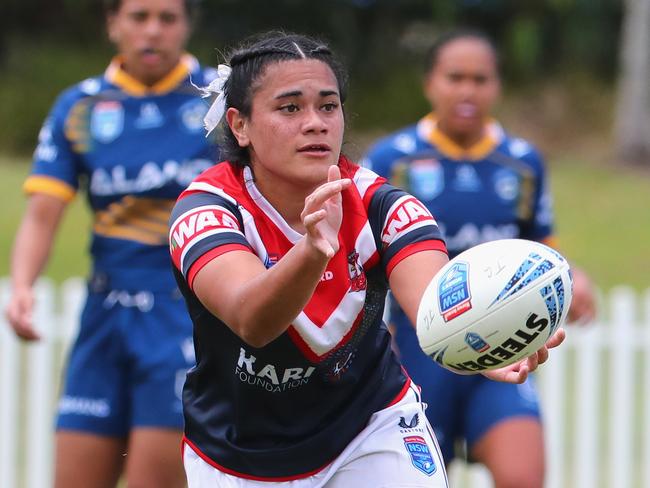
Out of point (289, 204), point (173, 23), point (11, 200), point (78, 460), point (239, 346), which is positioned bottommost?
point (78, 460)

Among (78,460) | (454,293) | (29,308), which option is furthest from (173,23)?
(454,293)

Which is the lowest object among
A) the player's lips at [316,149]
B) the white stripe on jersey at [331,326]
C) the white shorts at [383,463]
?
the white shorts at [383,463]

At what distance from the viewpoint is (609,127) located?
2041 cm

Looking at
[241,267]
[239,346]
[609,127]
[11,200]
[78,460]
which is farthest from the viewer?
[609,127]

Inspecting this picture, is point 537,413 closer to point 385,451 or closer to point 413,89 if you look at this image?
point 385,451

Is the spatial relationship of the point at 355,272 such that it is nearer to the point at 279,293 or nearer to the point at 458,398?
the point at 279,293

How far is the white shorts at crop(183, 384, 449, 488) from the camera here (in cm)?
375

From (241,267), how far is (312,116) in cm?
48

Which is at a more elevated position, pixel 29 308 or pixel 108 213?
pixel 108 213

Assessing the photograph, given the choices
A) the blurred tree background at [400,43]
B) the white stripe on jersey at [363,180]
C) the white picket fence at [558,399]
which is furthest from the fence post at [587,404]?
the blurred tree background at [400,43]

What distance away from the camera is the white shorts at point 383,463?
3754 mm

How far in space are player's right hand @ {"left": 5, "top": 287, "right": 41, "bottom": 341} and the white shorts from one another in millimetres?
1697

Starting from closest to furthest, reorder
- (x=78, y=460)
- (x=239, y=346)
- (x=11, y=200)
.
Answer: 1. (x=239, y=346)
2. (x=78, y=460)
3. (x=11, y=200)

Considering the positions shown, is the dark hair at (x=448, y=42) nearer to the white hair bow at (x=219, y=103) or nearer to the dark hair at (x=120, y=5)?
the dark hair at (x=120, y=5)
